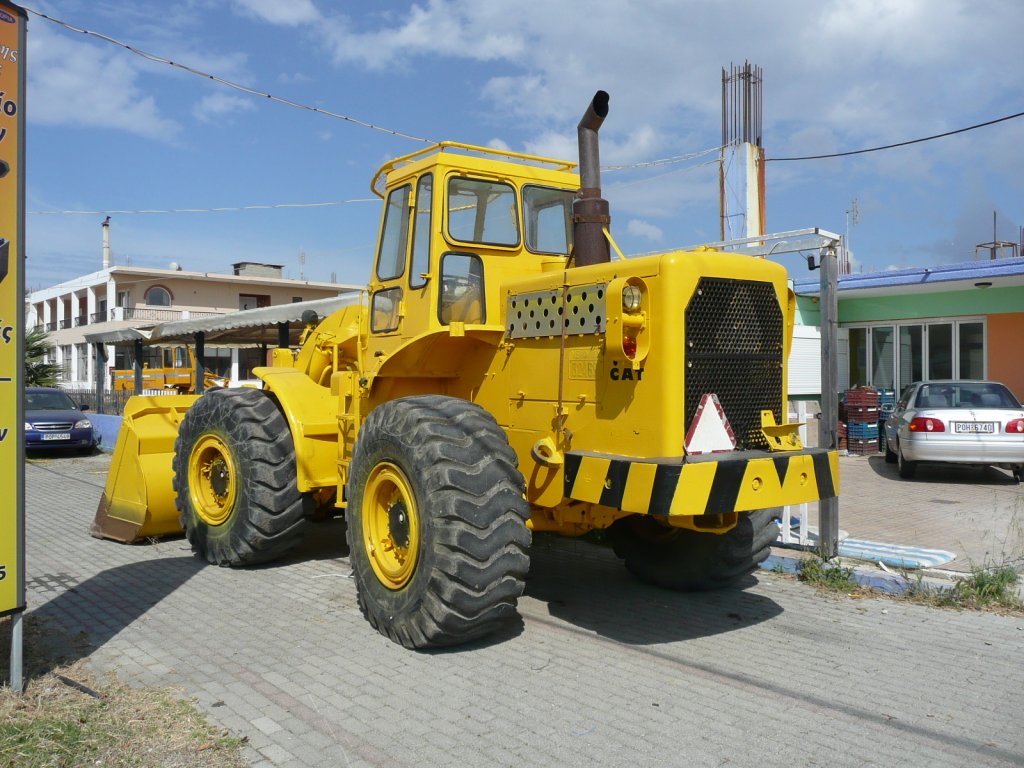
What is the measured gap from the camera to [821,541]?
7293 mm

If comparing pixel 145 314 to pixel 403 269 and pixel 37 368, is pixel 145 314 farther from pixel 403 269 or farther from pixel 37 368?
pixel 403 269

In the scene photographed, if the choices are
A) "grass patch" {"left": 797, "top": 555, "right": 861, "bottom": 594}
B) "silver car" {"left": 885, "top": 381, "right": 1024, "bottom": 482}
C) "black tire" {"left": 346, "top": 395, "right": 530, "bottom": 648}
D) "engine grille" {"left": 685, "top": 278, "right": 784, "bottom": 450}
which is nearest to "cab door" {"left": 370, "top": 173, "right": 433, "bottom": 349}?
"black tire" {"left": 346, "top": 395, "right": 530, "bottom": 648}

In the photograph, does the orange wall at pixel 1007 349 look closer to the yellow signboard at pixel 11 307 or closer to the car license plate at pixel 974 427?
the car license plate at pixel 974 427

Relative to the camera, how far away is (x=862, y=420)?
16.4 metres

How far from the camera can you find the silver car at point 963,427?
39.6 ft

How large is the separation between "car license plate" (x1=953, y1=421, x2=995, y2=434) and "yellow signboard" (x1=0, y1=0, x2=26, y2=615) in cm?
1169

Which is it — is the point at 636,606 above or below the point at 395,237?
below

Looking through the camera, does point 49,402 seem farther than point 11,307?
Yes

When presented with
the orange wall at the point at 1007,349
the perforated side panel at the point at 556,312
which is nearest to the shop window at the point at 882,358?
the orange wall at the point at 1007,349

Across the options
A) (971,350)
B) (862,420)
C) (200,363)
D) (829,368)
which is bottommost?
(862,420)

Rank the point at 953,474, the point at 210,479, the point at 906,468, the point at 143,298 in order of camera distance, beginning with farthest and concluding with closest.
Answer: the point at 143,298 < the point at 953,474 < the point at 906,468 < the point at 210,479

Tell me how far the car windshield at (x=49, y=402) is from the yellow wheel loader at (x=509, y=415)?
13.5 m

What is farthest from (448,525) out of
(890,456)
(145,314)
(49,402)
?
(145,314)

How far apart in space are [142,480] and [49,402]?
1296 centimetres
